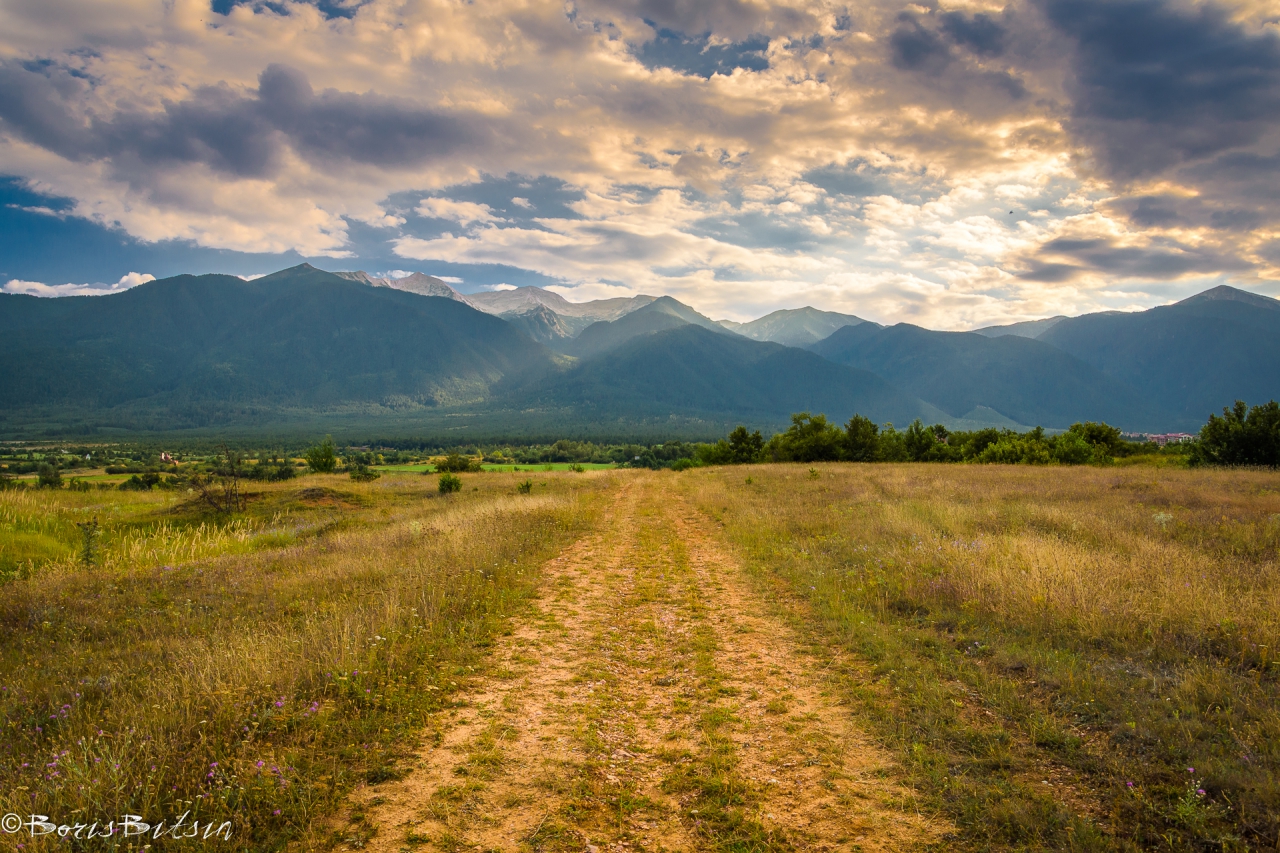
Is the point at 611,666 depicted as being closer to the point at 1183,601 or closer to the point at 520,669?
the point at 520,669

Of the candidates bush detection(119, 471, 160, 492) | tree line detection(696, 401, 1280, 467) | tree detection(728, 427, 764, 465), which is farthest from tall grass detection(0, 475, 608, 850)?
tree detection(728, 427, 764, 465)

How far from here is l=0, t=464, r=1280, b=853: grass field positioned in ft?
14.5

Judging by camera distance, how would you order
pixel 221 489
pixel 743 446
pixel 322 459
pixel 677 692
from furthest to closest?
pixel 743 446 → pixel 322 459 → pixel 221 489 → pixel 677 692

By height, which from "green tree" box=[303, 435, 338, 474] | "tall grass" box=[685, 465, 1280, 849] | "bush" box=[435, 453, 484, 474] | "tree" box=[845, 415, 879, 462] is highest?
"tree" box=[845, 415, 879, 462]

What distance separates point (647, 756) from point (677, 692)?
1.48 meters

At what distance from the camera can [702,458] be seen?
67.6 m

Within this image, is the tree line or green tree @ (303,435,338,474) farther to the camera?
green tree @ (303,435,338,474)

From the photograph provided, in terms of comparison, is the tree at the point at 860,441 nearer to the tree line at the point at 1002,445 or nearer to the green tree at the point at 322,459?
the tree line at the point at 1002,445

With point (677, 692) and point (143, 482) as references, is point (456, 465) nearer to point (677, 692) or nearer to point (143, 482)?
point (143, 482)

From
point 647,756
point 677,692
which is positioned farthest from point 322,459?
point 647,756

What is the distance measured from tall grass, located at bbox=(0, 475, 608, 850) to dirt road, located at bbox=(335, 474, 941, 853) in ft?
2.19

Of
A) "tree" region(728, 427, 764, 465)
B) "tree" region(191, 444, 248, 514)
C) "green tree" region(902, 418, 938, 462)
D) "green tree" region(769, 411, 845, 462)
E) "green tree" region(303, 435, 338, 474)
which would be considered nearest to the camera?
"tree" region(191, 444, 248, 514)

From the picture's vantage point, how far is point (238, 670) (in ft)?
20.4

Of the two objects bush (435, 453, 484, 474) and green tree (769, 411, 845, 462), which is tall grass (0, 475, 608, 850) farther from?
green tree (769, 411, 845, 462)
